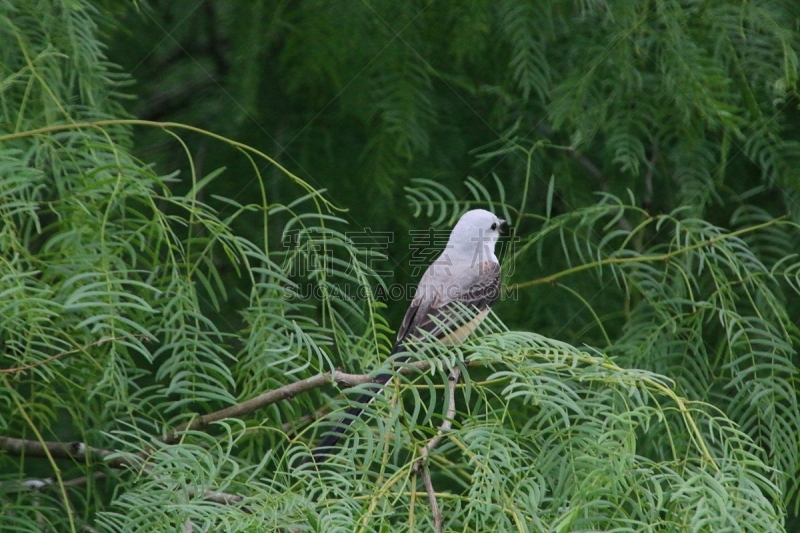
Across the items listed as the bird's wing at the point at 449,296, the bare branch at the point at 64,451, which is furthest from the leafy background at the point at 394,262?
the bird's wing at the point at 449,296

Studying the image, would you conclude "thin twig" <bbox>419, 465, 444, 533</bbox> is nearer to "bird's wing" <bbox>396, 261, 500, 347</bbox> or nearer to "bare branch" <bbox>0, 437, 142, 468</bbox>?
"bare branch" <bbox>0, 437, 142, 468</bbox>

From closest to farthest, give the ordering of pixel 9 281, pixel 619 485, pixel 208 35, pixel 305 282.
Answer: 1. pixel 619 485
2. pixel 9 281
3. pixel 305 282
4. pixel 208 35

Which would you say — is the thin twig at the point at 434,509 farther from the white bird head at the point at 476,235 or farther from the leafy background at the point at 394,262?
the white bird head at the point at 476,235

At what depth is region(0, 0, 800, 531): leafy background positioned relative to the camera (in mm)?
1456

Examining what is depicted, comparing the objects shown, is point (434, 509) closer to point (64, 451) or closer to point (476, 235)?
point (64, 451)

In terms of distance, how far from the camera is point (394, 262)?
309cm

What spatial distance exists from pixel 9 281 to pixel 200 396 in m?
0.50

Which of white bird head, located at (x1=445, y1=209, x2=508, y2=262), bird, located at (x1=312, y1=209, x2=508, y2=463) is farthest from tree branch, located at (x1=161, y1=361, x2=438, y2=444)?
white bird head, located at (x1=445, y1=209, x2=508, y2=262)

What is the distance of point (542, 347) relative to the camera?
156 cm

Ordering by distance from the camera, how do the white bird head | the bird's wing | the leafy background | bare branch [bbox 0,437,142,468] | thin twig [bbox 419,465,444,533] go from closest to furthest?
thin twig [bbox 419,465,444,533] < the leafy background < bare branch [bbox 0,437,142,468] < the bird's wing < the white bird head

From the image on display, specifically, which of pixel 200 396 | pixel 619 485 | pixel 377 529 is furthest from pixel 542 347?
pixel 200 396

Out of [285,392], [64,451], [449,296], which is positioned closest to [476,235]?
[449,296]

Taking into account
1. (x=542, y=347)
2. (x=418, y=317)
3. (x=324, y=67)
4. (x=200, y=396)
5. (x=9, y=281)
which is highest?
(x=324, y=67)

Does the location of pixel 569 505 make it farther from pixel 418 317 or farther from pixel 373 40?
pixel 373 40
